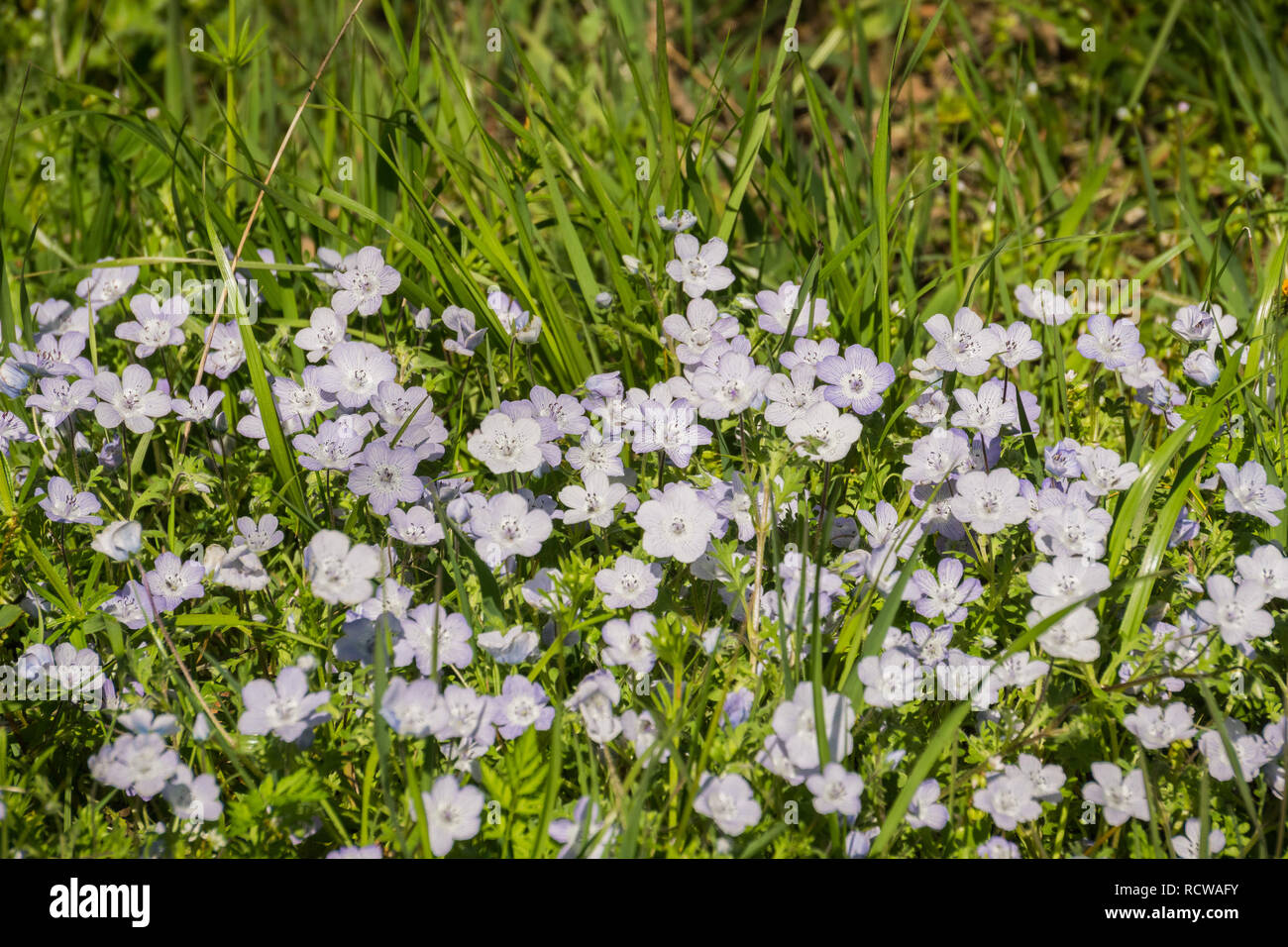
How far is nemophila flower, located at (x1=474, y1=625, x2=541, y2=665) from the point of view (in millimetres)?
1796

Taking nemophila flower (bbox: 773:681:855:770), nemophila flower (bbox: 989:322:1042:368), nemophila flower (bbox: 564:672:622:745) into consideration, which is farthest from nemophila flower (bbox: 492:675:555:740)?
nemophila flower (bbox: 989:322:1042:368)

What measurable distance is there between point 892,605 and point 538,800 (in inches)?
25.5

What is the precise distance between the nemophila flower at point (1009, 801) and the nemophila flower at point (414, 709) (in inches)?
33.9

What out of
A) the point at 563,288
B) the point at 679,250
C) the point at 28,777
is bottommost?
the point at 28,777

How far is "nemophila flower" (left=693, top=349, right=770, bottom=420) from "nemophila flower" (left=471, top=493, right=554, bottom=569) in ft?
1.27

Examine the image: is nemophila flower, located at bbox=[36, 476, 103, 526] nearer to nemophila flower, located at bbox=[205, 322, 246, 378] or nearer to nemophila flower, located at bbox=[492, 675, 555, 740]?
nemophila flower, located at bbox=[205, 322, 246, 378]

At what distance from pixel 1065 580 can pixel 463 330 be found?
4.39 feet

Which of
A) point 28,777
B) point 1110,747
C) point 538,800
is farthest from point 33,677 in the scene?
point 1110,747

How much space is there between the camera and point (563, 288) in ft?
9.38

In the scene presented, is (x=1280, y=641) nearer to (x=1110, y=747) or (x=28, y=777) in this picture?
(x=1110, y=747)

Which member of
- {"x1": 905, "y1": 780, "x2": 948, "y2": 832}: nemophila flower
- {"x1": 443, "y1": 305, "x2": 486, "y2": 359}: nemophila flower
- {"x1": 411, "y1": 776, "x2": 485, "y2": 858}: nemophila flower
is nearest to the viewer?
{"x1": 411, "y1": 776, "x2": 485, "y2": 858}: nemophila flower

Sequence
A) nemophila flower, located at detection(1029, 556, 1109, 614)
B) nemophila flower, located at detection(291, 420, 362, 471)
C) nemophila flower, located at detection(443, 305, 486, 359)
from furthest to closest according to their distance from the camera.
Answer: nemophila flower, located at detection(443, 305, 486, 359) < nemophila flower, located at detection(291, 420, 362, 471) < nemophila flower, located at detection(1029, 556, 1109, 614)

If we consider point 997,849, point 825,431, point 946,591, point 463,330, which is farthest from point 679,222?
point 997,849

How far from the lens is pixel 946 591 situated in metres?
1.90
